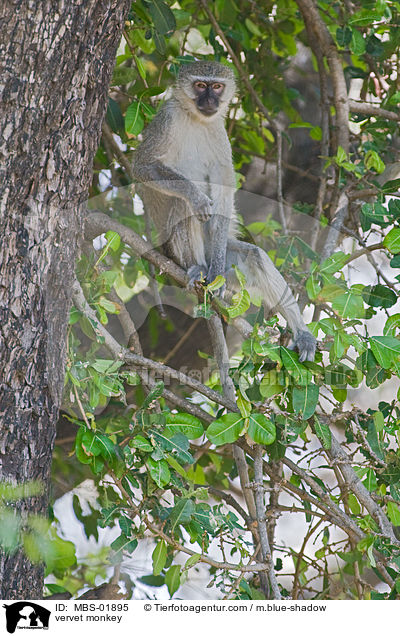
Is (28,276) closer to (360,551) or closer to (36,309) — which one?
(36,309)

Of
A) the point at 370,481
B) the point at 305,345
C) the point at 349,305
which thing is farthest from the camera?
the point at 305,345

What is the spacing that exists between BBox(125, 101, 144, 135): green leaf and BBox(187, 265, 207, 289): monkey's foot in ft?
2.55

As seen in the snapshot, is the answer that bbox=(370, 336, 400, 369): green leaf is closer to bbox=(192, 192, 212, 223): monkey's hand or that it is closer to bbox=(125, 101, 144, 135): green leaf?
bbox=(192, 192, 212, 223): monkey's hand

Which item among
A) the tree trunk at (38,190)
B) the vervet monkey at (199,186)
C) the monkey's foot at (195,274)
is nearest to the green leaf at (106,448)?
the tree trunk at (38,190)

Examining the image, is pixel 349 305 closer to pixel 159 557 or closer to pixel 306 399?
pixel 306 399

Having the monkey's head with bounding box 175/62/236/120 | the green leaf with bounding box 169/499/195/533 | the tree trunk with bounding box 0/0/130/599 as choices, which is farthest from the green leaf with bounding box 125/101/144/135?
the green leaf with bounding box 169/499/195/533

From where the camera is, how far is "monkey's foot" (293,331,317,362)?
3.35 metres

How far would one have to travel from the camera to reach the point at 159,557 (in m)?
2.58

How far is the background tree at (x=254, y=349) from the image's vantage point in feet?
8.63
